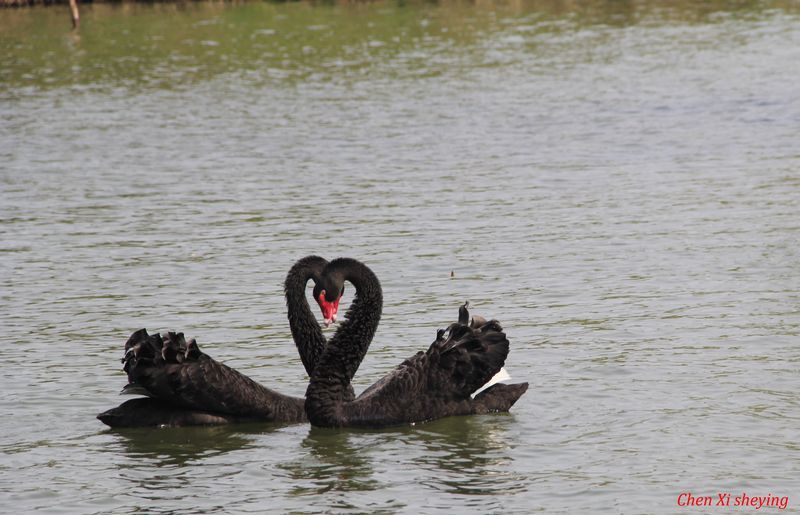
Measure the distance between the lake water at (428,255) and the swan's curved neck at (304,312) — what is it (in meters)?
0.50

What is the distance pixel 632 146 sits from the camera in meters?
18.9

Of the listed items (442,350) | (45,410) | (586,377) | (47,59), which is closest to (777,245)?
(586,377)

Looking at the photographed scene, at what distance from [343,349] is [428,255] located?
14.0 ft

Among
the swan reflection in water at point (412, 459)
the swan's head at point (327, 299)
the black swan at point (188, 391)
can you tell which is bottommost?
the swan reflection in water at point (412, 459)

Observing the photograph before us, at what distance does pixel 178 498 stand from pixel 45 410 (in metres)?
1.88

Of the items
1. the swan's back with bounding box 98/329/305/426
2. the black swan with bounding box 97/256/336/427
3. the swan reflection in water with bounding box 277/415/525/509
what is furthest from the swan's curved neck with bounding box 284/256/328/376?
the swan reflection in water with bounding box 277/415/525/509

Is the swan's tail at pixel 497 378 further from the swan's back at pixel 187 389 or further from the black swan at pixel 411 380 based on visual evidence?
the swan's back at pixel 187 389

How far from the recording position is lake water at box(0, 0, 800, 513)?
7.73 m

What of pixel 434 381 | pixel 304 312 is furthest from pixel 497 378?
pixel 304 312

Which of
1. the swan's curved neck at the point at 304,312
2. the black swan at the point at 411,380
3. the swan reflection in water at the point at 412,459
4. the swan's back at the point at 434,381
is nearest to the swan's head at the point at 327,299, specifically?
the black swan at the point at 411,380

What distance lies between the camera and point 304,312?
9.03 meters

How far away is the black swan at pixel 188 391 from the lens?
27.3ft

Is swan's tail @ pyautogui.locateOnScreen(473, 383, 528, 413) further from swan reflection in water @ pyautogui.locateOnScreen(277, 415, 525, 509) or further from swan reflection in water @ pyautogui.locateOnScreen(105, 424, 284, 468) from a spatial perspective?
swan reflection in water @ pyautogui.locateOnScreen(105, 424, 284, 468)

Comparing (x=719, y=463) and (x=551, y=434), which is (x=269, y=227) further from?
(x=719, y=463)
